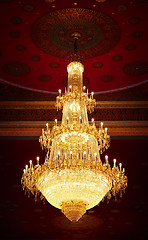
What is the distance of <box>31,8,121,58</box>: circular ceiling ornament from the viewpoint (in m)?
4.85

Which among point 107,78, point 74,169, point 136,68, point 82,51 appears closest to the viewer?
point 74,169

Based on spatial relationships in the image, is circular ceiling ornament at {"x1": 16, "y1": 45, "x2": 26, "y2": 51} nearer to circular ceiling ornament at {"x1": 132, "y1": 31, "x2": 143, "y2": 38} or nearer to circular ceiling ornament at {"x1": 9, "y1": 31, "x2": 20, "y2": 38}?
circular ceiling ornament at {"x1": 9, "y1": 31, "x2": 20, "y2": 38}

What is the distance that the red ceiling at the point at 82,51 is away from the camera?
471cm

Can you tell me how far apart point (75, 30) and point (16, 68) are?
1343 millimetres

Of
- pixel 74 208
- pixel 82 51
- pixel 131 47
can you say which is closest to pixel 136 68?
pixel 131 47

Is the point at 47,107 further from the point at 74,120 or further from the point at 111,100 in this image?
the point at 74,120

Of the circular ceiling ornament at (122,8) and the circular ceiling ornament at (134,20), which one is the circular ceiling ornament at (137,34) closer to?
the circular ceiling ornament at (134,20)

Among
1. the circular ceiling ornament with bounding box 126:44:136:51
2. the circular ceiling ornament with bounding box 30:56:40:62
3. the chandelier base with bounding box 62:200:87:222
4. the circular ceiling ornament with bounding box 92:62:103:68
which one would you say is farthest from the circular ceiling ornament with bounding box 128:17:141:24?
the chandelier base with bounding box 62:200:87:222

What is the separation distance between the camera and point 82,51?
18.5 feet

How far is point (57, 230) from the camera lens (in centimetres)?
1103

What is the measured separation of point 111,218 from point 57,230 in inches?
74.0

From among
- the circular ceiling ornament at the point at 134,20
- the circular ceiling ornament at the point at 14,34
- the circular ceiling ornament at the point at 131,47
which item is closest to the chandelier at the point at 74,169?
the circular ceiling ornament at the point at 131,47

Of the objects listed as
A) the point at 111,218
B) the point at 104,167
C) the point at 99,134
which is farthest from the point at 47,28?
the point at 111,218

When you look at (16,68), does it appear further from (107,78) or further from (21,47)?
(107,78)
